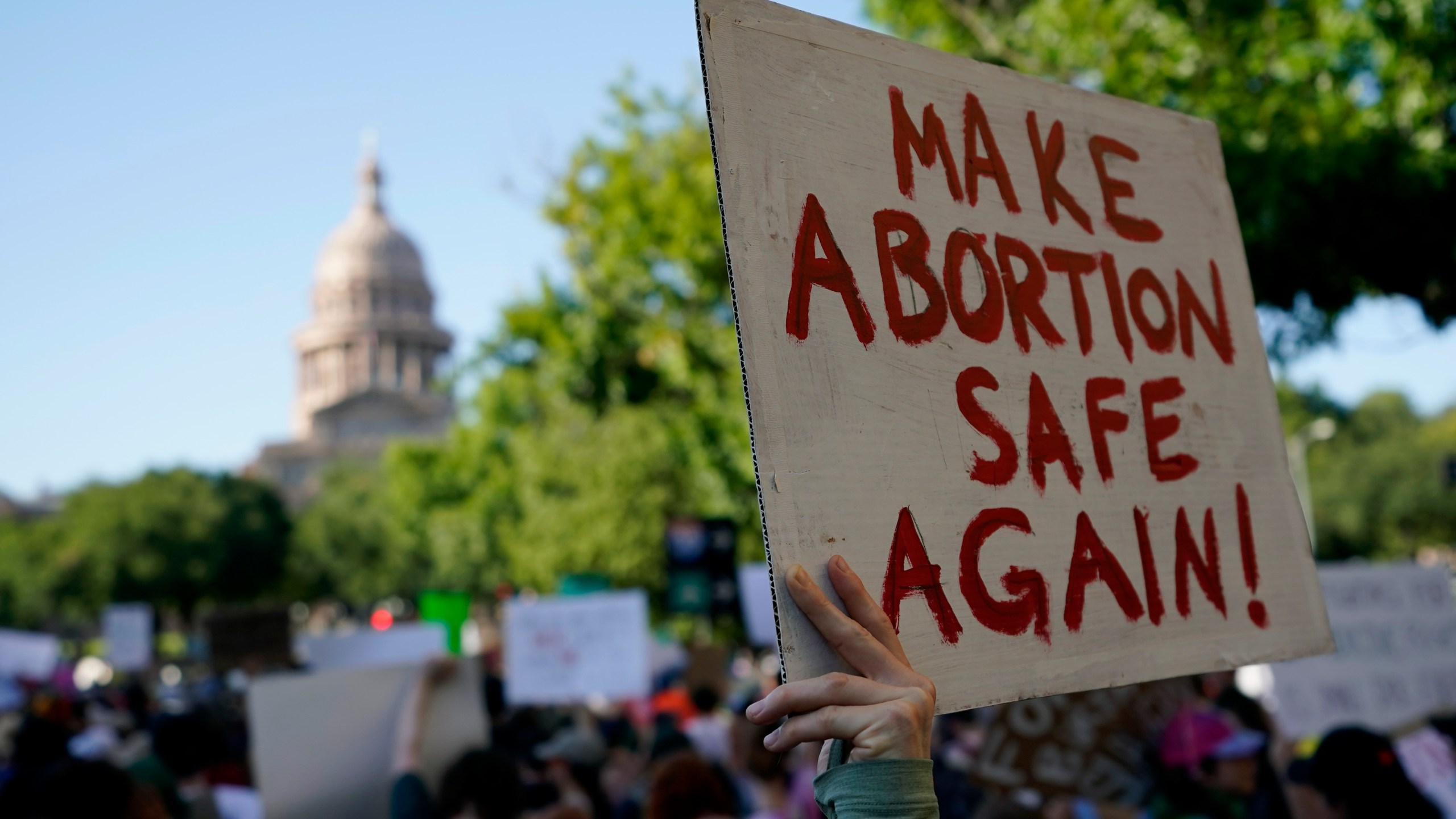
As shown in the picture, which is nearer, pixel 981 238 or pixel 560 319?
pixel 981 238

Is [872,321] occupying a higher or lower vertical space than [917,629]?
higher

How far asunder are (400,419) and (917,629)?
105401mm

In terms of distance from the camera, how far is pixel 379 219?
115688mm

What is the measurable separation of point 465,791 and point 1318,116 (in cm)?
670

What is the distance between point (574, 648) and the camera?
8.05 m

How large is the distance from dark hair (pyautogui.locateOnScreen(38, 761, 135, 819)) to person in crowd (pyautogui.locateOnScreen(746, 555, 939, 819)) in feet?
9.02

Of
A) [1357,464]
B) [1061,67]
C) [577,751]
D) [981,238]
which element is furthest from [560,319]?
[1357,464]

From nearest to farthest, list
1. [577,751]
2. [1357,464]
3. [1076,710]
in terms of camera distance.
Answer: [1076,710] < [577,751] < [1357,464]

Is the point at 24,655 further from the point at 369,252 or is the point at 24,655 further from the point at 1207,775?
the point at 369,252

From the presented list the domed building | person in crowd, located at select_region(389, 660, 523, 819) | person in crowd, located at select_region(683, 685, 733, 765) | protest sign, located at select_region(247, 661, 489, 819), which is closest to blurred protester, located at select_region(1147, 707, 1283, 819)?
person in crowd, located at select_region(389, 660, 523, 819)

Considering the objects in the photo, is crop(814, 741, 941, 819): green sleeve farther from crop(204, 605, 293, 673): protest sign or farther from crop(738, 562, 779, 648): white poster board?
crop(204, 605, 293, 673): protest sign

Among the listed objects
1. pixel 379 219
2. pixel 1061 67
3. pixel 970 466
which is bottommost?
pixel 970 466

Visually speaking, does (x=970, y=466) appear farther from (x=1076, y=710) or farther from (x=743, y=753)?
(x=743, y=753)

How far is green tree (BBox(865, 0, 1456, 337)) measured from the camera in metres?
7.27
